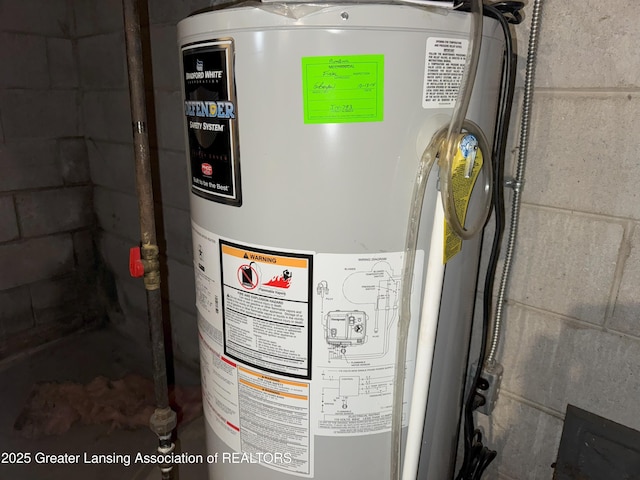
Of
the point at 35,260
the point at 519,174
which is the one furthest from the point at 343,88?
the point at 35,260

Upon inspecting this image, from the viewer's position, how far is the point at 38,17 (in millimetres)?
1944

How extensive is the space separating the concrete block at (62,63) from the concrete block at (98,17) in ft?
0.31

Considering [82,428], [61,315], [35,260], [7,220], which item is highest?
[7,220]

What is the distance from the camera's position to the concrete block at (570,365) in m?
0.84

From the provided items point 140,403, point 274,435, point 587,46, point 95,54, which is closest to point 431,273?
point 274,435

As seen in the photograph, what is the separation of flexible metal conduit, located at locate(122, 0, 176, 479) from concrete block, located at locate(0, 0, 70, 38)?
1.39 m

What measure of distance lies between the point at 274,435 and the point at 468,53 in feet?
2.10

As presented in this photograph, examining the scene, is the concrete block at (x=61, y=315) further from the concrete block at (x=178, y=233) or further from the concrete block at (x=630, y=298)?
the concrete block at (x=630, y=298)

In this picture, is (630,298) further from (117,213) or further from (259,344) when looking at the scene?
(117,213)

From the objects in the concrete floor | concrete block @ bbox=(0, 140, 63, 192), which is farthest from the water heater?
concrete block @ bbox=(0, 140, 63, 192)

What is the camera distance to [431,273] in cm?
65

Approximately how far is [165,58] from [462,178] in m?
1.29

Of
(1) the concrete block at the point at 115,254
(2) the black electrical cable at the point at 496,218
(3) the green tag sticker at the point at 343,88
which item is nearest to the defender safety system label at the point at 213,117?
(3) the green tag sticker at the point at 343,88

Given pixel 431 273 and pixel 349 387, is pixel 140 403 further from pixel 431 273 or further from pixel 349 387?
pixel 431 273
